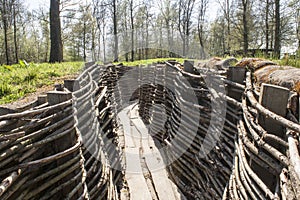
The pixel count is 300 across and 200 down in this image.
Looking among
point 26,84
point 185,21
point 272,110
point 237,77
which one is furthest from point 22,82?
point 185,21

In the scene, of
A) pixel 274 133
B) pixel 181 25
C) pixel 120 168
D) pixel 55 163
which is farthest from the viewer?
pixel 181 25

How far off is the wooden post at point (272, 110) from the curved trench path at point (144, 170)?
2090 mm

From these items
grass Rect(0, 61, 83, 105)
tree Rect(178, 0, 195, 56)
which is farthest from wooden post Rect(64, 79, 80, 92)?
tree Rect(178, 0, 195, 56)

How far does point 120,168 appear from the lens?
13.7 ft

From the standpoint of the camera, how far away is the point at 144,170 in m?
4.56

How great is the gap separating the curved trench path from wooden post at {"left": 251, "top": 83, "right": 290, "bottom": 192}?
2090mm

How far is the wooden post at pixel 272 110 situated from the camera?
1.56 metres

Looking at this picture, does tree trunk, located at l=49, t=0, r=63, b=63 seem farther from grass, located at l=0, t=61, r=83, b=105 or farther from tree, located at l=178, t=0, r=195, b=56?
tree, located at l=178, t=0, r=195, b=56

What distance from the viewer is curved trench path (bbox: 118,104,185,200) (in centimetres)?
378

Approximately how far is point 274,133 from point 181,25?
21027 mm

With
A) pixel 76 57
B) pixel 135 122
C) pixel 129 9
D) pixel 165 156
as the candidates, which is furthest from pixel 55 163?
pixel 76 57

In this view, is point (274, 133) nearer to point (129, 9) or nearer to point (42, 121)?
point (42, 121)

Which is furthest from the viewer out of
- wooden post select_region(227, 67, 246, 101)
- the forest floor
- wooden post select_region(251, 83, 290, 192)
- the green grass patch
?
the forest floor

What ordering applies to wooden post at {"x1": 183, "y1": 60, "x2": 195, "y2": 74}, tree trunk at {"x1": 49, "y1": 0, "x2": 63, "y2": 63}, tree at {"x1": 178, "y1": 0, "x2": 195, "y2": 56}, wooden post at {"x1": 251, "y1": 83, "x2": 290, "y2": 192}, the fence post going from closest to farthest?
wooden post at {"x1": 251, "y1": 83, "x2": 290, "y2": 192} → the fence post → wooden post at {"x1": 183, "y1": 60, "x2": 195, "y2": 74} → tree trunk at {"x1": 49, "y1": 0, "x2": 63, "y2": 63} → tree at {"x1": 178, "y1": 0, "x2": 195, "y2": 56}
